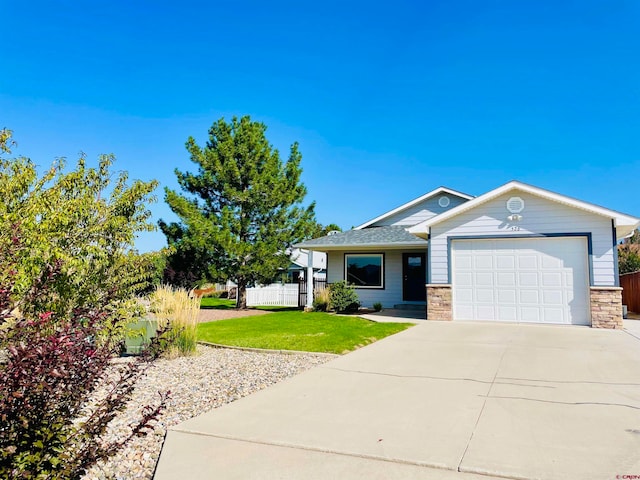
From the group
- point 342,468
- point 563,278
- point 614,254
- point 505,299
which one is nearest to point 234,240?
point 505,299

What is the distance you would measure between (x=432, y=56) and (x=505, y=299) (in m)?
9.98

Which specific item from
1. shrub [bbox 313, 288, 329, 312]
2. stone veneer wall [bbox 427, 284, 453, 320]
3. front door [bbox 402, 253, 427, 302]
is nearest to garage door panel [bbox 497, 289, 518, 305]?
stone veneer wall [bbox 427, 284, 453, 320]

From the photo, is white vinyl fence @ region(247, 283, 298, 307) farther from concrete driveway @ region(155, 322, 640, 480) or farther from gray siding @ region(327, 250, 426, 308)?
concrete driveway @ region(155, 322, 640, 480)

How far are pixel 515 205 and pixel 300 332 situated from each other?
309 inches

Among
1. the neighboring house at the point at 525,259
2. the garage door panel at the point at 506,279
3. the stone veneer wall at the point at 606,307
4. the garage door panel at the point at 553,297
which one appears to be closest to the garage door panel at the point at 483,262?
the neighboring house at the point at 525,259

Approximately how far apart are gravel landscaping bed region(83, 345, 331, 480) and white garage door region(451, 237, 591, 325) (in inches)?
295

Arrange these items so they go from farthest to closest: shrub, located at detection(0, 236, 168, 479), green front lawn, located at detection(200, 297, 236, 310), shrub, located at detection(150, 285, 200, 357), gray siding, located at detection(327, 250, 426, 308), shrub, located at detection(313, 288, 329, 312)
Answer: green front lawn, located at detection(200, 297, 236, 310)
gray siding, located at detection(327, 250, 426, 308)
shrub, located at detection(313, 288, 329, 312)
shrub, located at detection(150, 285, 200, 357)
shrub, located at detection(0, 236, 168, 479)

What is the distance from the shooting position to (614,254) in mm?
11953

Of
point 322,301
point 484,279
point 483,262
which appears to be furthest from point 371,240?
point 484,279

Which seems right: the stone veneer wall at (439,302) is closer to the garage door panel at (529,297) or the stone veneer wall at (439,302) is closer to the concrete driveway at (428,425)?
the garage door panel at (529,297)

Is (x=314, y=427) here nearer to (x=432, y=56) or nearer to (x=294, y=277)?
(x=432, y=56)

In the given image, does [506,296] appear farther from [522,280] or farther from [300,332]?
[300,332]

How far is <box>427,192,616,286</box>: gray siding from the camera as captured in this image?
1209cm

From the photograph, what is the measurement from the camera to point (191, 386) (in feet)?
19.5
